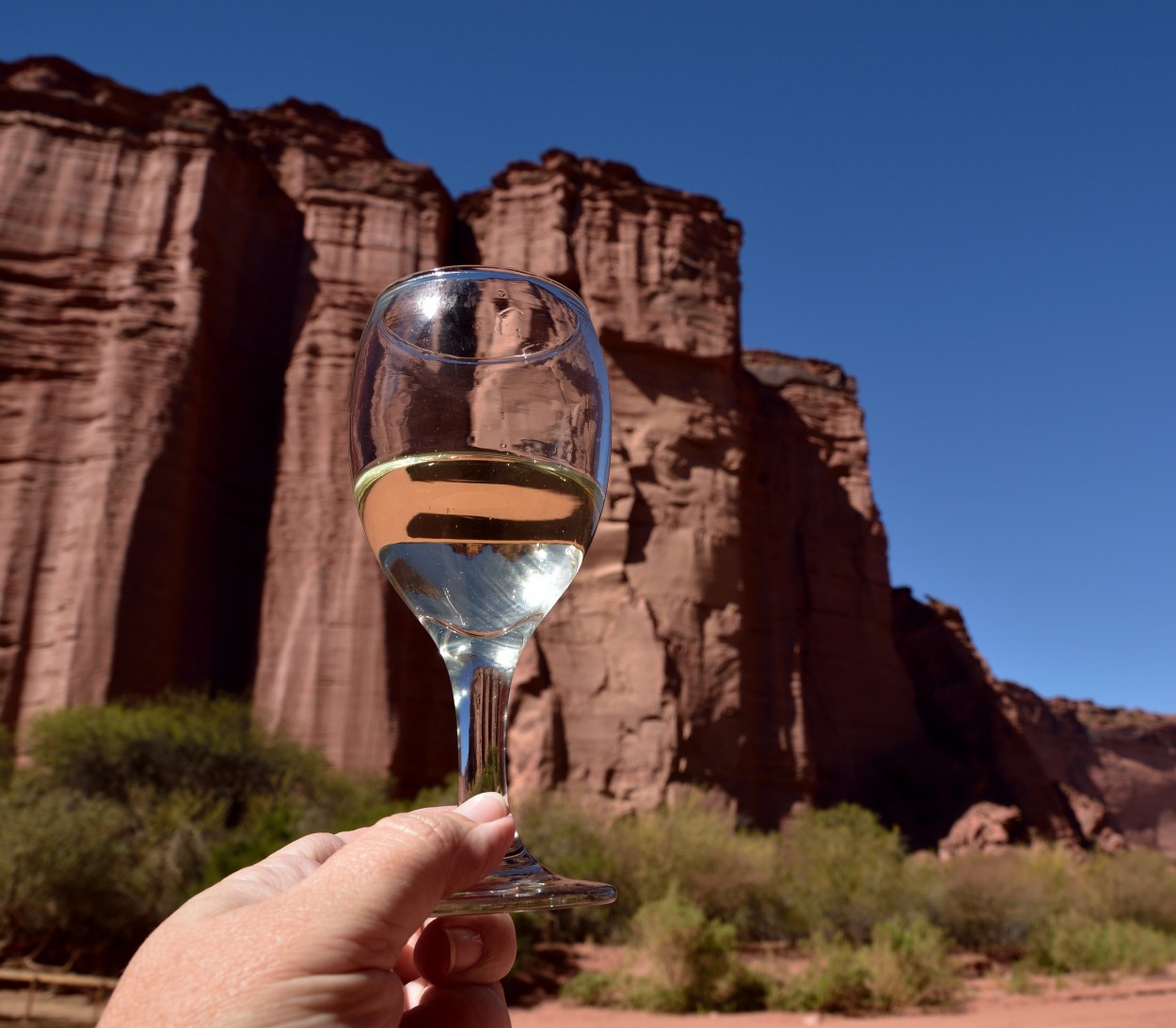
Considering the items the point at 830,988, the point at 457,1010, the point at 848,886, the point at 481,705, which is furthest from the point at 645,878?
the point at 481,705

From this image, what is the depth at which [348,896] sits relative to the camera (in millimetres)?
801

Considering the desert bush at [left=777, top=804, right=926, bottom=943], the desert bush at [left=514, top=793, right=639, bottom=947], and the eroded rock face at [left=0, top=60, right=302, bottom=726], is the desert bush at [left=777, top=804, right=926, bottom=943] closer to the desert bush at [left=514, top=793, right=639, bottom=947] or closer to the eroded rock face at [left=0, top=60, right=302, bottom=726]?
the desert bush at [left=514, top=793, right=639, bottom=947]

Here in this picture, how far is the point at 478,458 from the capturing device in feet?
3.05

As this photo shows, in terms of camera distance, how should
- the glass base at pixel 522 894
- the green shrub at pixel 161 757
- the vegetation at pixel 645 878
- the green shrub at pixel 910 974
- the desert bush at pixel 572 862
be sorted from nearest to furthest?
1. the glass base at pixel 522 894
2. the vegetation at pixel 645 878
3. the green shrub at pixel 910 974
4. the desert bush at pixel 572 862
5. the green shrub at pixel 161 757

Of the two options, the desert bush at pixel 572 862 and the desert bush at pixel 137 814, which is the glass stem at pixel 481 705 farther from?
the desert bush at pixel 572 862

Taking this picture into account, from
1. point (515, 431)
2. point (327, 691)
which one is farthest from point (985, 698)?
point (515, 431)

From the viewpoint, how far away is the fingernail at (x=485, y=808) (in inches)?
33.4

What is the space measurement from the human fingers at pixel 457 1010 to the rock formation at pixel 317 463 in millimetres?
16304

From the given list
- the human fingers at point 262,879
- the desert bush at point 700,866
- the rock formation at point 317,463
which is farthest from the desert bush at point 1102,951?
the human fingers at point 262,879

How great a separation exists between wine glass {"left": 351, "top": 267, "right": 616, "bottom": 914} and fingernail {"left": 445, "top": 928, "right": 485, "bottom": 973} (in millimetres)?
→ 96

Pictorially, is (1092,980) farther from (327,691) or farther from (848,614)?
(848,614)

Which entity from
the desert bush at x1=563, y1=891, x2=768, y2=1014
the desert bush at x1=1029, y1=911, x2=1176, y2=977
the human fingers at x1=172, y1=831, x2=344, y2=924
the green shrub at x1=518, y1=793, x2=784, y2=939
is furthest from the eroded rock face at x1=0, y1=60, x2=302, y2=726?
the human fingers at x1=172, y1=831, x2=344, y2=924

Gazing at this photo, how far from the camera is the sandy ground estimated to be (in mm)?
7777

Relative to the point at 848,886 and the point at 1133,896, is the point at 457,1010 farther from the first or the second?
the point at 1133,896
